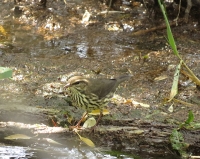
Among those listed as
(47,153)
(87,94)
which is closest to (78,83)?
(87,94)

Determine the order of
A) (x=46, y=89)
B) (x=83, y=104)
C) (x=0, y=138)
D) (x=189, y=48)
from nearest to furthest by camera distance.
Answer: (x=0, y=138)
(x=83, y=104)
(x=46, y=89)
(x=189, y=48)

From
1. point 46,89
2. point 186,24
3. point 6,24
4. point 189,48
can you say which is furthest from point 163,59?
A: point 6,24

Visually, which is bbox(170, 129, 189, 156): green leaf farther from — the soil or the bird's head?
the bird's head

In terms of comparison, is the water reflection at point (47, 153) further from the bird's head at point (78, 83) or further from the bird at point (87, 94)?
the bird's head at point (78, 83)

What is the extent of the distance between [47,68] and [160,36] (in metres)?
2.73

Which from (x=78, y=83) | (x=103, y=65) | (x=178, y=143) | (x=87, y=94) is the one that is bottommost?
(x=178, y=143)

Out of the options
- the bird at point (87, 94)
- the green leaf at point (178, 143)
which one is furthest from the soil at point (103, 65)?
the bird at point (87, 94)

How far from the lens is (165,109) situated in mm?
6355

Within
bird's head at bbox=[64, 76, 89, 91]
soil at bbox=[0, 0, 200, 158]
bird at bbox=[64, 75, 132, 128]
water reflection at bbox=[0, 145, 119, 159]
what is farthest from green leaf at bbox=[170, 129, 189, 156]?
bird's head at bbox=[64, 76, 89, 91]

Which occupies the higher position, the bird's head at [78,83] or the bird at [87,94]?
the bird's head at [78,83]

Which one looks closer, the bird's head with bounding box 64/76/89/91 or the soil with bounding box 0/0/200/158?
the soil with bounding box 0/0/200/158

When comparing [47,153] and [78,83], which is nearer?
[47,153]

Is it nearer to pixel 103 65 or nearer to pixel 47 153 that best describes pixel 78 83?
pixel 47 153

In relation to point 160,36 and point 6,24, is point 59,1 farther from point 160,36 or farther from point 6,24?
point 160,36
